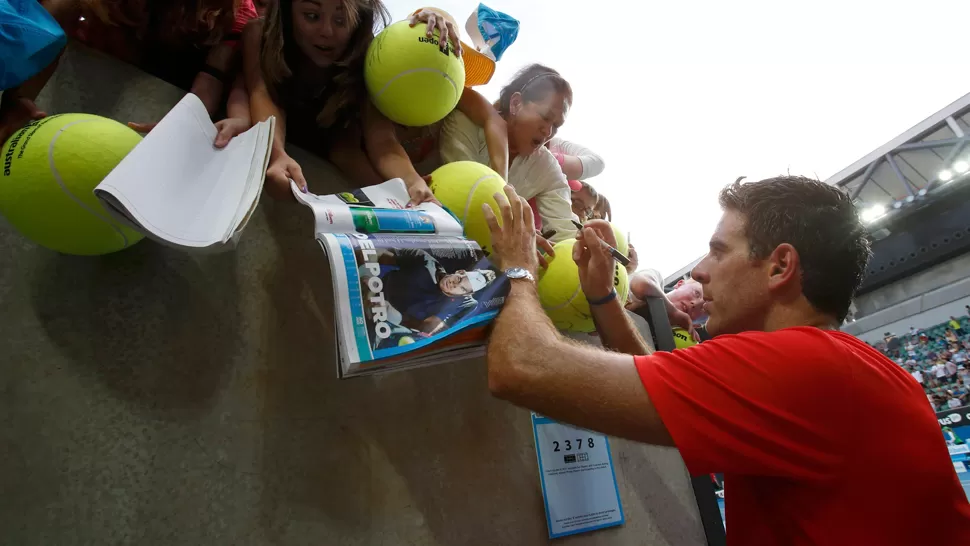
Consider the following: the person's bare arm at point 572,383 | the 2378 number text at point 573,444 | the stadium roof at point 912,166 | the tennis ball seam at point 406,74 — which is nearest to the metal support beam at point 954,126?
the stadium roof at point 912,166

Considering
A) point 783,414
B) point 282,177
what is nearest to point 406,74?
point 282,177

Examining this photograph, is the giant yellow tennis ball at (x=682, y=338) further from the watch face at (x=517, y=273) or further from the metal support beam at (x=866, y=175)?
the metal support beam at (x=866, y=175)

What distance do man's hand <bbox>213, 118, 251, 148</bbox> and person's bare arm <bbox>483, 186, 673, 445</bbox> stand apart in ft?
2.16

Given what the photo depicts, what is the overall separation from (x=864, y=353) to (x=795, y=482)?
10.6 inches

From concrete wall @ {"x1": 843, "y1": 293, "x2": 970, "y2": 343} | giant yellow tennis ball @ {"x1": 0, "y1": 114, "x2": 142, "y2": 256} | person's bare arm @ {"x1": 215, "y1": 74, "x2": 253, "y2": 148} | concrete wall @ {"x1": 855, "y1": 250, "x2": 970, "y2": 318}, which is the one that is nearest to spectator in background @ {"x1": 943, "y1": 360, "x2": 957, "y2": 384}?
concrete wall @ {"x1": 843, "y1": 293, "x2": 970, "y2": 343}

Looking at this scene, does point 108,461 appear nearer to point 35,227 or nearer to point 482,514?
point 35,227

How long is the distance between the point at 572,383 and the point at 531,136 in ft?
3.11

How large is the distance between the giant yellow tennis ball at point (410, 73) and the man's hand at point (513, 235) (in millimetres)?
321

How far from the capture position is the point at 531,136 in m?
1.51

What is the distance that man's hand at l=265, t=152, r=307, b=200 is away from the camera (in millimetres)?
956

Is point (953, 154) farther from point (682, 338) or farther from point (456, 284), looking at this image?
point (456, 284)

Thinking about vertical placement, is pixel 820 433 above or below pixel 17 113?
below

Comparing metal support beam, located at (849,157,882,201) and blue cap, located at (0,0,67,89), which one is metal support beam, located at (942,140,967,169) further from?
blue cap, located at (0,0,67,89)

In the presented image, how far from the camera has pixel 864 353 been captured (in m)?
0.89
